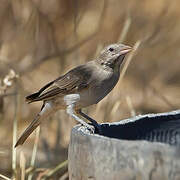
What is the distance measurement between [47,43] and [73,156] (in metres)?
3.68

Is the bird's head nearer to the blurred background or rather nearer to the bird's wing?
the bird's wing

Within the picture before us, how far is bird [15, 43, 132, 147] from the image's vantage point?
369cm

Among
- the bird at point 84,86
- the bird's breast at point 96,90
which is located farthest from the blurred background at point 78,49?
the bird's breast at point 96,90

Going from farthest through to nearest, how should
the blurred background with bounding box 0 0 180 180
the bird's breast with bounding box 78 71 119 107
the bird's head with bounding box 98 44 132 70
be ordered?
the blurred background with bounding box 0 0 180 180, the bird's head with bounding box 98 44 132 70, the bird's breast with bounding box 78 71 119 107

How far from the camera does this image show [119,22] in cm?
643

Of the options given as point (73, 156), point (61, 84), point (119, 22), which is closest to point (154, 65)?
point (119, 22)

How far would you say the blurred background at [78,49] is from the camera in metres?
5.71

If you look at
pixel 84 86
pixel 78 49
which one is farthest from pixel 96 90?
pixel 78 49

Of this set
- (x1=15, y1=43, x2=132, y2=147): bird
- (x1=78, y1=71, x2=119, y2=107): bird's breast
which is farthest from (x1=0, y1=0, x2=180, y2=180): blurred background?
(x1=78, y1=71, x2=119, y2=107): bird's breast

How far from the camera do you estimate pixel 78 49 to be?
5922mm

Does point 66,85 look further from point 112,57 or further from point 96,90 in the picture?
point 112,57

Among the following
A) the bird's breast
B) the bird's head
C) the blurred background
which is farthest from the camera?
the blurred background

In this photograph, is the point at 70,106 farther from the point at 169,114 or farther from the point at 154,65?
the point at 154,65

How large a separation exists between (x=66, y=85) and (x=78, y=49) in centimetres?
222
